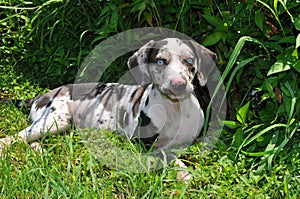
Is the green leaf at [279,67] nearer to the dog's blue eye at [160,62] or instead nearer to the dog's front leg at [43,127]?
the dog's blue eye at [160,62]

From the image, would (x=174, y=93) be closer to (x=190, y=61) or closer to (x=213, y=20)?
(x=190, y=61)

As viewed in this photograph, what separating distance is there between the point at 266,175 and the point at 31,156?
1.48 meters

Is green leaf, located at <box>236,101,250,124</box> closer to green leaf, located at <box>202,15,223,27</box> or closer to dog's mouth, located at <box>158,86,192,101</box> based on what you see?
dog's mouth, located at <box>158,86,192,101</box>

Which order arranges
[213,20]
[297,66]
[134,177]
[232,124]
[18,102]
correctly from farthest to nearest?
[18,102], [213,20], [232,124], [297,66], [134,177]

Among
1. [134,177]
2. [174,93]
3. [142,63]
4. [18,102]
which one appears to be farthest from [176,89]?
[18,102]

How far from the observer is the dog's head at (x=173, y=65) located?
11.6 ft

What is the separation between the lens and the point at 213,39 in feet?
12.7

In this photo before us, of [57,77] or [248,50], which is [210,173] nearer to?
[248,50]

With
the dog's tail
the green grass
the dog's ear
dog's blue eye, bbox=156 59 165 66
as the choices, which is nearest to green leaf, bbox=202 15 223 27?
the dog's ear

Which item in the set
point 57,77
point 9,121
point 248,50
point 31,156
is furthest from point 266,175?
point 57,77

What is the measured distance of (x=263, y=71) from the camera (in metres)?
3.86

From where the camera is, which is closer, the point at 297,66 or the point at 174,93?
the point at 297,66

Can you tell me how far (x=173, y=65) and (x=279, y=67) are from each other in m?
0.68

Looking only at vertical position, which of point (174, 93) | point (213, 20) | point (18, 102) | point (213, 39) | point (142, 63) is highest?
point (213, 20)
